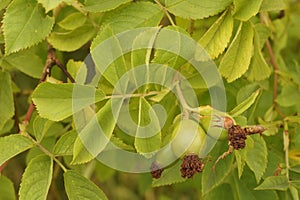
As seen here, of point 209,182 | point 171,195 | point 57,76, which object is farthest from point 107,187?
point 209,182

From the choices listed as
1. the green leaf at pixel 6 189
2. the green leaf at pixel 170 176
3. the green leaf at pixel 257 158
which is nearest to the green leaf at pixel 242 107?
the green leaf at pixel 257 158

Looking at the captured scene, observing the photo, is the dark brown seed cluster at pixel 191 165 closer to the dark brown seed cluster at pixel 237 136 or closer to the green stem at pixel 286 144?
the dark brown seed cluster at pixel 237 136

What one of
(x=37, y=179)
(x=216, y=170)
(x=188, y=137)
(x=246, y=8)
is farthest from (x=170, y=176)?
(x=246, y=8)

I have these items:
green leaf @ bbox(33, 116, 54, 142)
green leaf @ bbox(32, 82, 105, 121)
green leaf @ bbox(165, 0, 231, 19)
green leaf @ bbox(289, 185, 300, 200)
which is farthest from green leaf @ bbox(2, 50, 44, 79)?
green leaf @ bbox(289, 185, 300, 200)

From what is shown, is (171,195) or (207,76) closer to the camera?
(207,76)

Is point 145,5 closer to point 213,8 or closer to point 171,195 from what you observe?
point 213,8

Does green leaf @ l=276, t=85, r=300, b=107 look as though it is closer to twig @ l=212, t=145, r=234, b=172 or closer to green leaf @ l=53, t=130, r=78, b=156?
twig @ l=212, t=145, r=234, b=172

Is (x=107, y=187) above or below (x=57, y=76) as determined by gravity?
below
